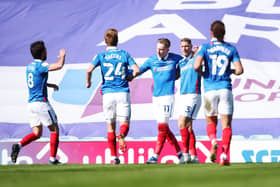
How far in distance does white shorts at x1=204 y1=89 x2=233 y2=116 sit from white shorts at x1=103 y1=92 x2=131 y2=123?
1.67m

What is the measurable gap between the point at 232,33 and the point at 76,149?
395 centimetres

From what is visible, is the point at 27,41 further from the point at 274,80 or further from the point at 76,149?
the point at 274,80

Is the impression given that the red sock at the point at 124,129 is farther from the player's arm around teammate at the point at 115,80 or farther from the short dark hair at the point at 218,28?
the short dark hair at the point at 218,28

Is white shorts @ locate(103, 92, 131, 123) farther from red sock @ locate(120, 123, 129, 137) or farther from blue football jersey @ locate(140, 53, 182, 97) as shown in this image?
blue football jersey @ locate(140, 53, 182, 97)

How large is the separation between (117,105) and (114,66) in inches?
20.7

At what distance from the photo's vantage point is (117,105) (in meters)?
9.95

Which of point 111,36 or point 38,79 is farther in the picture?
point 38,79

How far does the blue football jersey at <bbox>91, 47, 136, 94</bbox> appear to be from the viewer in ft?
32.4

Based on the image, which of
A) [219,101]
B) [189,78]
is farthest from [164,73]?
[219,101]

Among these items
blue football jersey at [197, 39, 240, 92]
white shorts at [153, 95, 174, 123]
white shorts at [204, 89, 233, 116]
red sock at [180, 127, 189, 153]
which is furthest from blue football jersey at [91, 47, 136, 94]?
white shorts at [204, 89, 233, 116]

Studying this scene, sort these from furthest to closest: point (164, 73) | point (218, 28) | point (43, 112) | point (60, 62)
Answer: point (164, 73) < point (43, 112) < point (60, 62) < point (218, 28)

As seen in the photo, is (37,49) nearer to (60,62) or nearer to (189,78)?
(60,62)

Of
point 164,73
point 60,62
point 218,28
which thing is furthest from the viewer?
point 164,73

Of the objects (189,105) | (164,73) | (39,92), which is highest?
(164,73)
